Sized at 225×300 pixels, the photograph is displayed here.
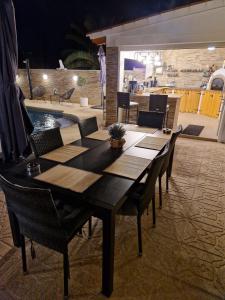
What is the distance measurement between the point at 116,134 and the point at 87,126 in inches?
31.2

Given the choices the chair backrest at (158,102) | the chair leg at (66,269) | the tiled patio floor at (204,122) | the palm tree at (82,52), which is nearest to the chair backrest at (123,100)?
the chair backrest at (158,102)

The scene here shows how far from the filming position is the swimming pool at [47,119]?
253 inches

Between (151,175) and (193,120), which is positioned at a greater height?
(151,175)

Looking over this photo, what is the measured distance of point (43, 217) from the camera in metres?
1.31

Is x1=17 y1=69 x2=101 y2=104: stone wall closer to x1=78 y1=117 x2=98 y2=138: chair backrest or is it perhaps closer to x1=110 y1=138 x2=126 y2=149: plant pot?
x1=78 y1=117 x2=98 y2=138: chair backrest

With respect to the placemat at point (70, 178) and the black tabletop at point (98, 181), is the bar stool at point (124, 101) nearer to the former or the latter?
the black tabletop at point (98, 181)

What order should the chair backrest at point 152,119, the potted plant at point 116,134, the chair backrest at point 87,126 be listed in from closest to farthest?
the potted plant at point 116,134, the chair backrest at point 87,126, the chair backrest at point 152,119

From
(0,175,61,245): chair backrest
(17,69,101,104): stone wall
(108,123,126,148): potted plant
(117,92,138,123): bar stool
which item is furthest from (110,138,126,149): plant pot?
(17,69,101,104): stone wall

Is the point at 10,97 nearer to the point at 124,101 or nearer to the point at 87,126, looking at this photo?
the point at 87,126

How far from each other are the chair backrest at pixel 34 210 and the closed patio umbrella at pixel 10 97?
1.05m

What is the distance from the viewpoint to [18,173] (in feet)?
5.51

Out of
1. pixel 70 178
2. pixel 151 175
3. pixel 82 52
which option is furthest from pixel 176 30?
pixel 82 52

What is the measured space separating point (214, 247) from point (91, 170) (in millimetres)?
1392

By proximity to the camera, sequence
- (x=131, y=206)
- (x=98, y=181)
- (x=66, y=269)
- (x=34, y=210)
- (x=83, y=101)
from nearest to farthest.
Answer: (x=34, y=210)
(x=66, y=269)
(x=98, y=181)
(x=131, y=206)
(x=83, y=101)
